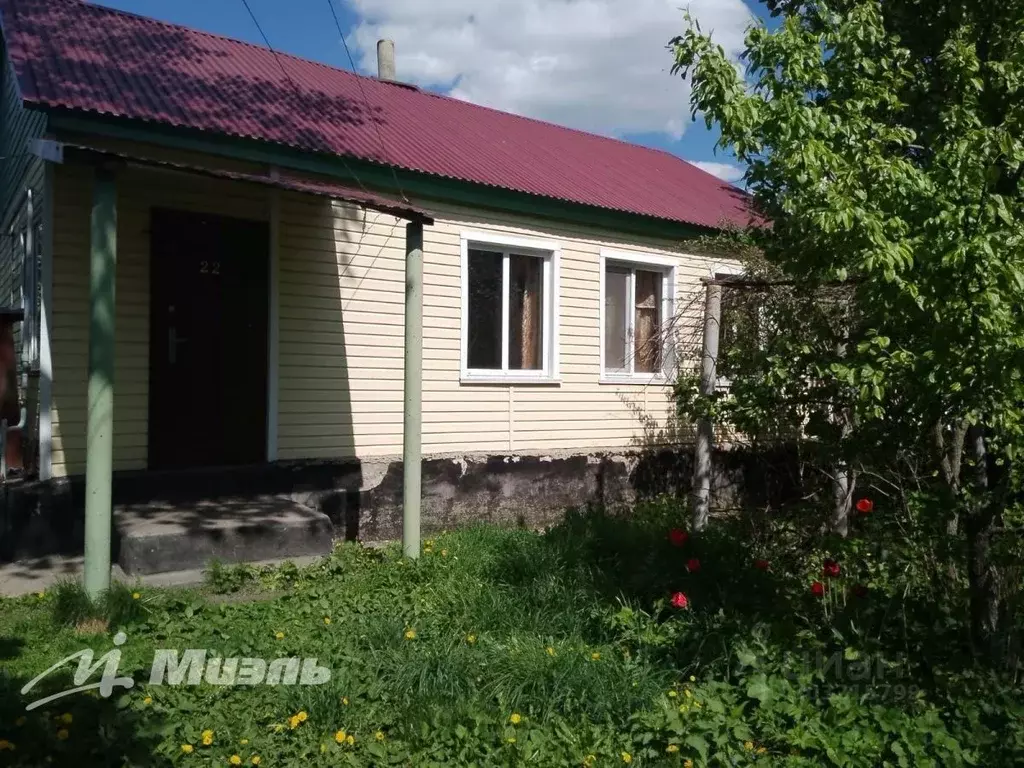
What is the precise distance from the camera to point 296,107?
8.88 metres

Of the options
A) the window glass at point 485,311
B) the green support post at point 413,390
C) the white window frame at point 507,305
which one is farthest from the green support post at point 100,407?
the window glass at point 485,311

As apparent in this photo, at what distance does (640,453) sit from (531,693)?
21.3ft

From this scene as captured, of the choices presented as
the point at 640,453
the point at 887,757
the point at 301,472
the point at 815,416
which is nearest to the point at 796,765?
the point at 887,757

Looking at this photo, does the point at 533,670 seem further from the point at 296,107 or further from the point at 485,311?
the point at 296,107

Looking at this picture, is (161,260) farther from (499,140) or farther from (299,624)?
(499,140)

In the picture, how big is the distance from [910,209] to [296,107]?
6350mm

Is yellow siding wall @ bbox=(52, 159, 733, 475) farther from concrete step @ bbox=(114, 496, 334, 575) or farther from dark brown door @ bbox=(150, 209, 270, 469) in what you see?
concrete step @ bbox=(114, 496, 334, 575)

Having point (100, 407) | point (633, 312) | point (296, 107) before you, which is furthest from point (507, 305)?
point (100, 407)

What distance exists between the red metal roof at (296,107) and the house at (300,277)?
0.04 m

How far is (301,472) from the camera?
8078 millimetres

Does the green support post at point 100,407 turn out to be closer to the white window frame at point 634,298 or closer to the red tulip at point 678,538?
the red tulip at point 678,538

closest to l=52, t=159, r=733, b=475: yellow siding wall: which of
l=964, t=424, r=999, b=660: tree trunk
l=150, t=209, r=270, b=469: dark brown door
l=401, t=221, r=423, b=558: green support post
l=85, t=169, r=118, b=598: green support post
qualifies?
l=150, t=209, r=270, b=469: dark brown door

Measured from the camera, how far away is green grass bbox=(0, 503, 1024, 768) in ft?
12.7

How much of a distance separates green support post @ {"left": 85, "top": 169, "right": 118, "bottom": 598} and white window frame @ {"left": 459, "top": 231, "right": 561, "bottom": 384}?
4.26 metres
